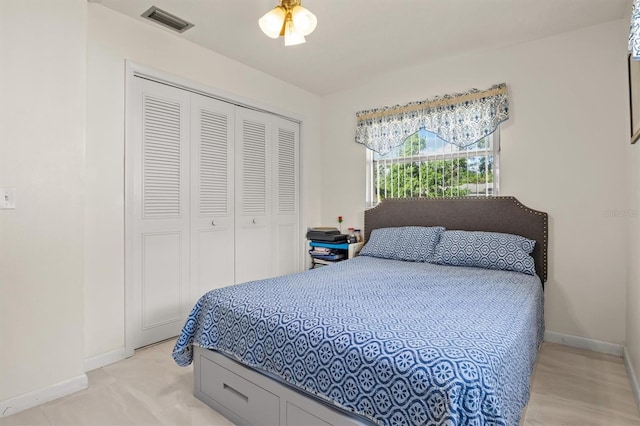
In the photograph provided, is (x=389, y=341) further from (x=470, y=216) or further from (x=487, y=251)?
(x=470, y=216)

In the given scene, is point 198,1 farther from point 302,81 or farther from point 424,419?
point 424,419

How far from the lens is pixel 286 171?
402 cm

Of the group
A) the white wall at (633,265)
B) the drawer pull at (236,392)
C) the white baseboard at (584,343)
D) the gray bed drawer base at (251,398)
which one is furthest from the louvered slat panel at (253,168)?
the white wall at (633,265)

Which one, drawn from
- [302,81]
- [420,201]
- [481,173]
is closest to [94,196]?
[302,81]

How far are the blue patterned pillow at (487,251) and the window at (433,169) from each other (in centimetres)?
51

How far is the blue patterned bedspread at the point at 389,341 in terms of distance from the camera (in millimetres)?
1124

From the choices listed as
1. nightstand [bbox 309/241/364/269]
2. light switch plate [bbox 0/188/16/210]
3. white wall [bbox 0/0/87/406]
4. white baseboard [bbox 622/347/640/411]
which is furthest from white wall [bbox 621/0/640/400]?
light switch plate [bbox 0/188/16/210]

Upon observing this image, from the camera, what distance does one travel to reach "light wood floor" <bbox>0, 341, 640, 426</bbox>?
181cm

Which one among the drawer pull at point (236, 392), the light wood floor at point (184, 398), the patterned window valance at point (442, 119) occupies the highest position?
the patterned window valance at point (442, 119)

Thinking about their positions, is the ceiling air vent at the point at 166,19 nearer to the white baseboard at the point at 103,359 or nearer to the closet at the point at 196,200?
the closet at the point at 196,200

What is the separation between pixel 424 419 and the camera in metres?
1.11

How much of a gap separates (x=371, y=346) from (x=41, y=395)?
6.52 ft

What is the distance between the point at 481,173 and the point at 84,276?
3.33 meters

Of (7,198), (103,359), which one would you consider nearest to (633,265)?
(103,359)
